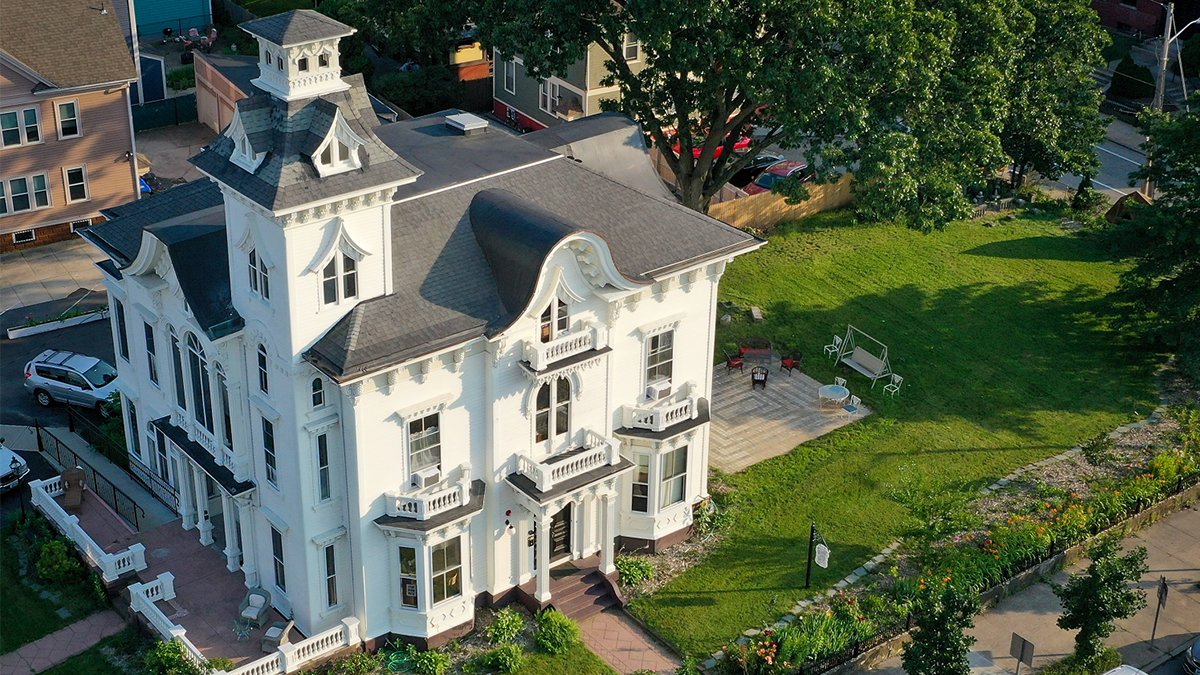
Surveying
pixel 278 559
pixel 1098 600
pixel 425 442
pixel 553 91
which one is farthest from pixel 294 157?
pixel 553 91

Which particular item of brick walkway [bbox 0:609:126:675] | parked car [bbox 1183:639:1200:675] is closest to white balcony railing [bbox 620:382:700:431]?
parked car [bbox 1183:639:1200:675]

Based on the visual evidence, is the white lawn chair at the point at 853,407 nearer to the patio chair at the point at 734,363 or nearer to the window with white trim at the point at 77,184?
the patio chair at the point at 734,363

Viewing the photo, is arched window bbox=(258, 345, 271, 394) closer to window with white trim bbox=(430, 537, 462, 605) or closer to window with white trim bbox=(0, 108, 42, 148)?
Answer: window with white trim bbox=(430, 537, 462, 605)

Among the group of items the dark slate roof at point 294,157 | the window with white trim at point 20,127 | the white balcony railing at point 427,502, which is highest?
the dark slate roof at point 294,157

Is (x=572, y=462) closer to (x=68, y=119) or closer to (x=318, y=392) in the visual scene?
(x=318, y=392)

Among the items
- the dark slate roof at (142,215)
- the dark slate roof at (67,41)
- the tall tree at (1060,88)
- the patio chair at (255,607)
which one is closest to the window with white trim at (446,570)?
the patio chair at (255,607)

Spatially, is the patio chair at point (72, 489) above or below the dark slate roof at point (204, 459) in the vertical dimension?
below
